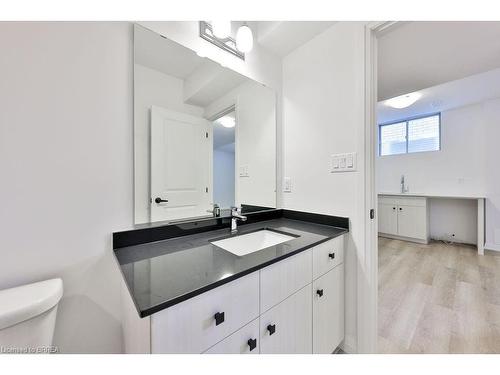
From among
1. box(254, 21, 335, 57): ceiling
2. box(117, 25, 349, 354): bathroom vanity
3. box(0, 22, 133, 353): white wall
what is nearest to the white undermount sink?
box(117, 25, 349, 354): bathroom vanity

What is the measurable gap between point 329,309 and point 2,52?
6.13ft

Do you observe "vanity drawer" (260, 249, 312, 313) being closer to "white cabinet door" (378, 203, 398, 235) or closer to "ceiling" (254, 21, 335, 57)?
"ceiling" (254, 21, 335, 57)

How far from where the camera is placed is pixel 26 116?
79 cm

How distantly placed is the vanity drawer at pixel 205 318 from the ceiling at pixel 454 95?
3.48 meters

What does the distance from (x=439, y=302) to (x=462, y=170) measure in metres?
2.72

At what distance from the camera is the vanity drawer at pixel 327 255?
1.11m

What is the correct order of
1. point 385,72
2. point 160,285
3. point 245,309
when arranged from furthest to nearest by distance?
point 385,72, point 245,309, point 160,285

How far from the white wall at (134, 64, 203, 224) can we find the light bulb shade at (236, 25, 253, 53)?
0.51 metres

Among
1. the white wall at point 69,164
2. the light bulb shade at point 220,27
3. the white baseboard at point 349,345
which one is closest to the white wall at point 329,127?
the white baseboard at point 349,345

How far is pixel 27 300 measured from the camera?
2.19ft

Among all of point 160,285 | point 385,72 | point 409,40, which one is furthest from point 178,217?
point 385,72

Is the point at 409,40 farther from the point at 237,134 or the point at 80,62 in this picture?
the point at 80,62

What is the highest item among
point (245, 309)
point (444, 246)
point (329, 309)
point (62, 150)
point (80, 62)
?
point (80, 62)

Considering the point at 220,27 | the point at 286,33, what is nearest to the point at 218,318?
the point at 220,27
